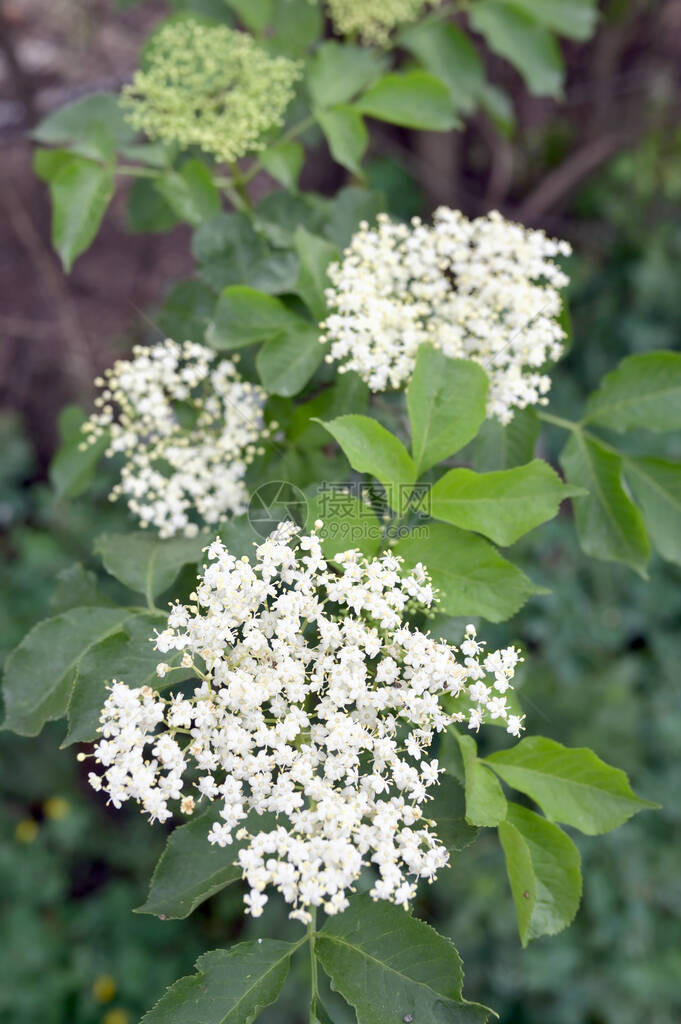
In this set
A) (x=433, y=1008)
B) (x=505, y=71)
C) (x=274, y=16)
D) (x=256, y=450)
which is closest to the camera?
(x=433, y=1008)

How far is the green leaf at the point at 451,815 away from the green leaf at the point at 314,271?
1.02 metres

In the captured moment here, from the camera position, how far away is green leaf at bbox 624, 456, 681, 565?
1.93 m

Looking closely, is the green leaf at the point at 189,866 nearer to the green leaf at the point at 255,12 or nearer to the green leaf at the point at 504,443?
the green leaf at the point at 504,443

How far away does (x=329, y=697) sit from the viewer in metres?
1.36

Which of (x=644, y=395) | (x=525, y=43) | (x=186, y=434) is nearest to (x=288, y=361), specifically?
(x=186, y=434)

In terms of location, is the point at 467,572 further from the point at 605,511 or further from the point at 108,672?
the point at 108,672

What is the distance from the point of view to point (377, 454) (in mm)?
1509

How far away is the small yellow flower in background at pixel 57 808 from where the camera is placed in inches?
144

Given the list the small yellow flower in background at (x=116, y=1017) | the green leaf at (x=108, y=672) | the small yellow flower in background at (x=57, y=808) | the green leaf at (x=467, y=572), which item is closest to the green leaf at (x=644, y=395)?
the green leaf at (x=467, y=572)

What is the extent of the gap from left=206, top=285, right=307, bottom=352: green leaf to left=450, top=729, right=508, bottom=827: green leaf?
90 centimetres

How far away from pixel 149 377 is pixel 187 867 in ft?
3.57

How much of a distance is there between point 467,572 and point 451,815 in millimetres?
441

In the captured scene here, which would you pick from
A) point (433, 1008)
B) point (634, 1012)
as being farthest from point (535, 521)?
point (634, 1012)

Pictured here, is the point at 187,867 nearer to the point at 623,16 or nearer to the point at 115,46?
the point at 115,46
